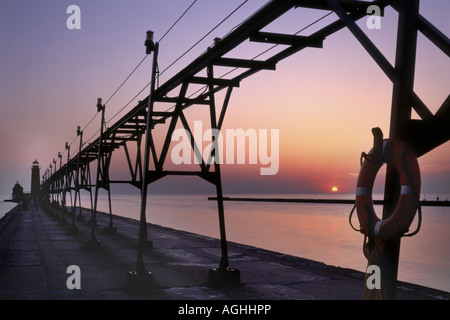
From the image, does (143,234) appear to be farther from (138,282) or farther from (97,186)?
(97,186)

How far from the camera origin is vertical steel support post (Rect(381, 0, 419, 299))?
4.80 metres

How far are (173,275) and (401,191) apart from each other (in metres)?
8.20

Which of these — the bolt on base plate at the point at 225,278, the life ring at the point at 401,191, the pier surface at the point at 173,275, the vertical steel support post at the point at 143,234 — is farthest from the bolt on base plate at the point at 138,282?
the life ring at the point at 401,191

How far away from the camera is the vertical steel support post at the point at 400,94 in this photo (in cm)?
480

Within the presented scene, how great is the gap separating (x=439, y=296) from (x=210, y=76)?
6.95 meters

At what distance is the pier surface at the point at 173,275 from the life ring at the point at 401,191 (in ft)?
14.6

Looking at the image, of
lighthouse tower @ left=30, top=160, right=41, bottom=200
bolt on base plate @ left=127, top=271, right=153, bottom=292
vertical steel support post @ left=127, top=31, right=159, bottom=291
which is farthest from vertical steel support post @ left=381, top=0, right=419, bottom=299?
lighthouse tower @ left=30, top=160, right=41, bottom=200

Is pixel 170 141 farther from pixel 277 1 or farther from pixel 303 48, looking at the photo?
pixel 277 1

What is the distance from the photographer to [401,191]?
4.51m

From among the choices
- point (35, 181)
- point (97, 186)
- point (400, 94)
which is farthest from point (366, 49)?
point (35, 181)

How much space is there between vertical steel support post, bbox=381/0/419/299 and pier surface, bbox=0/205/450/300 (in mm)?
4325

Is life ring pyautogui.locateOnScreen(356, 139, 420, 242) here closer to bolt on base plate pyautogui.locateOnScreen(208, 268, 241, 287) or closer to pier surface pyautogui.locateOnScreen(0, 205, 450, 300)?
pier surface pyautogui.locateOnScreen(0, 205, 450, 300)

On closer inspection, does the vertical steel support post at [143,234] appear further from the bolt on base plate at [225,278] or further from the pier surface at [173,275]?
the bolt on base plate at [225,278]
